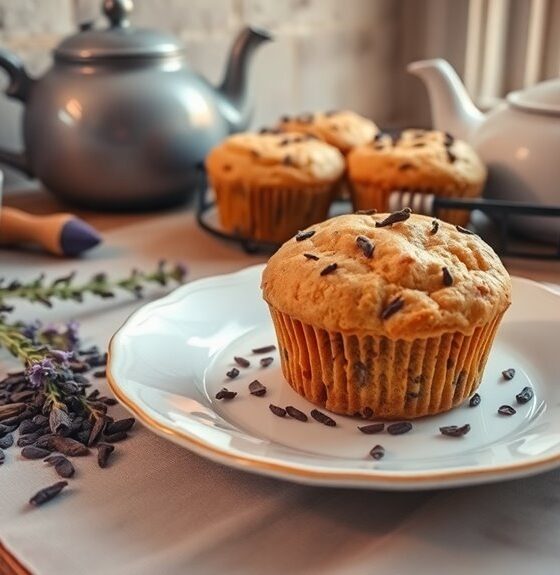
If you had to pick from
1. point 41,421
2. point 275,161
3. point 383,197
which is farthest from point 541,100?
point 41,421

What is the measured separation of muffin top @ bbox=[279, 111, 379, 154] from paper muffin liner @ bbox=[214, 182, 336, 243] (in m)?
0.17

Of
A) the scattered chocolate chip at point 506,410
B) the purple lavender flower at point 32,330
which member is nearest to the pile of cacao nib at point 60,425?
the purple lavender flower at point 32,330

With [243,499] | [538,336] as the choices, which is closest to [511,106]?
[538,336]

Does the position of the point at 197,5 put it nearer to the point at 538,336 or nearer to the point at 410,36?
the point at 410,36

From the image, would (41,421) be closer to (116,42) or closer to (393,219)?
(393,219)

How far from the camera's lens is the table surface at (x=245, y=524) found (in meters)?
0.53

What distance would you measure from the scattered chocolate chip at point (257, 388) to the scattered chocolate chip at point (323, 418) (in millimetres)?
58

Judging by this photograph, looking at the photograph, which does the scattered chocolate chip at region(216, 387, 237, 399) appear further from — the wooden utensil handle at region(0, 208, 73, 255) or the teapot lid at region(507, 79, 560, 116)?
the teapot lid at region(507, 79, 560, 116)

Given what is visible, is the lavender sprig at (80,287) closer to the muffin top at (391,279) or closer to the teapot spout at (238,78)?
the muffin top at (391,279)

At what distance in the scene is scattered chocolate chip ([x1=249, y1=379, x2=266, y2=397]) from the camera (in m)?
0.72

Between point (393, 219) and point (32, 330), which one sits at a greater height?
point (393, 219)

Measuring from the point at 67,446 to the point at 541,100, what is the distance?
88cm

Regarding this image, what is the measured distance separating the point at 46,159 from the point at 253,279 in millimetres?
596

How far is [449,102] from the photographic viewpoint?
51.3 inches
